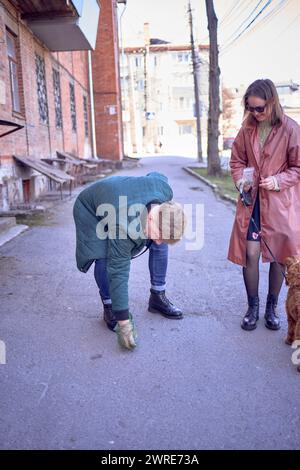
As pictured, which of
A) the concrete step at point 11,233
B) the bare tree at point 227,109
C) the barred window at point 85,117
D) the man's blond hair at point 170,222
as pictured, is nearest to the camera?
the man's blond hair at point 170,222

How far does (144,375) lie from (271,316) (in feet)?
4.27

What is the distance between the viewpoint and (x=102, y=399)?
2557 millimetres

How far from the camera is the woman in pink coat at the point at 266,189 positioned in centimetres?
320

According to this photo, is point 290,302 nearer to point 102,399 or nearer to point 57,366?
point 102,399

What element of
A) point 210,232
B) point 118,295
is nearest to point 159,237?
point 118,295

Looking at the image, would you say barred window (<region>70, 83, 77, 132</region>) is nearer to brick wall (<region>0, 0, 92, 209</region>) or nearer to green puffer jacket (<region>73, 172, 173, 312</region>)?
brick wall (<region>0, 0, 92, 209</region>)

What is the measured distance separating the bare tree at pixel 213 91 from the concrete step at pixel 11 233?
11.5 meters

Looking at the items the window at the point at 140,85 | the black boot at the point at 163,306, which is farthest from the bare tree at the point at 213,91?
the window at the point at 140,85

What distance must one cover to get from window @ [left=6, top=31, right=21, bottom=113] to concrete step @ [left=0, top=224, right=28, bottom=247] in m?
3.96

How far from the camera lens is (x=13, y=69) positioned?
10.3 meters

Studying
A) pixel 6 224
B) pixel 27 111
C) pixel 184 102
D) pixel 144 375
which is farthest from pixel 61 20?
pixel 184 102

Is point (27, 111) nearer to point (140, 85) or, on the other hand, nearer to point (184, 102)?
point (140, 85)

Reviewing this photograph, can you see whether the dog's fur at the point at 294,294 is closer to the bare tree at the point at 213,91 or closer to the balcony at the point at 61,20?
the balcony at the point at 61,20

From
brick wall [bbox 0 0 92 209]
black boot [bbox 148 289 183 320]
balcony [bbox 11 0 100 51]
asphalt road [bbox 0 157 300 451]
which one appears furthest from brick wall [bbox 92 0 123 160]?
black boot [bbox 148 289 183 320]
